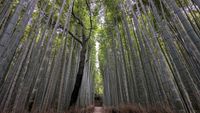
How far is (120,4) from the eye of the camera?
5.99 m

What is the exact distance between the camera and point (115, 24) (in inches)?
284

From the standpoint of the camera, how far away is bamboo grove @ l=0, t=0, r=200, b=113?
2.61 meters

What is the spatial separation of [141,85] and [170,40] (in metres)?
1.85

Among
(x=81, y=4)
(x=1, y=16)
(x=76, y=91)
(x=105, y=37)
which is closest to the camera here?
(x=1, y=16)

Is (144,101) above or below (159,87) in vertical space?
below

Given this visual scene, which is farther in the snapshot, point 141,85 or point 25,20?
point 141,85

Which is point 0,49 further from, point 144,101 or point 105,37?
point 105,37

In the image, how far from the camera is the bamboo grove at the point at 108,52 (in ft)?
8.57

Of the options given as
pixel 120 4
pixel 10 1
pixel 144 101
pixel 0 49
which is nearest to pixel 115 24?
pixel 120 4

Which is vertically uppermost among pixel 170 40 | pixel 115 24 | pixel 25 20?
pixel 115 24

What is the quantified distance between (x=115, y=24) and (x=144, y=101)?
13.8ft

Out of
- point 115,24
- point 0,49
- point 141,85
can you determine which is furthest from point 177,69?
point 115,24

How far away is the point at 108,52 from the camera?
10.3 metres

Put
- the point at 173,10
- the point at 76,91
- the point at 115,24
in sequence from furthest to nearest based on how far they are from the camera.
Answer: the point at 115,24 → the point at 76,91 → the point at 173,10
